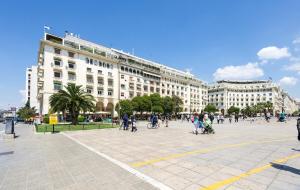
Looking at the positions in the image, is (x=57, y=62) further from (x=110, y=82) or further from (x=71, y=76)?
(x=110, y=82)

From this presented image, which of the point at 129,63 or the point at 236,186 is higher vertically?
the point at 129,63

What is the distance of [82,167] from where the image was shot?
6.29 meters

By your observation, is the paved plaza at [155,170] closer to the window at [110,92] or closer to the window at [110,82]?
the window at [110,92]

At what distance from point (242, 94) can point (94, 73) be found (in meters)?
118

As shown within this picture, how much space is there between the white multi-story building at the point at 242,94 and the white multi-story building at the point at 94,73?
65.1 metres

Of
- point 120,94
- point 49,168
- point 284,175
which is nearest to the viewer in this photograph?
point 284,175

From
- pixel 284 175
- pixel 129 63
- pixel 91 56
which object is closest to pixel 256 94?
pixel 129 63

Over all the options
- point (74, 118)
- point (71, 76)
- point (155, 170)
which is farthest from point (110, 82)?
point (155, 170)

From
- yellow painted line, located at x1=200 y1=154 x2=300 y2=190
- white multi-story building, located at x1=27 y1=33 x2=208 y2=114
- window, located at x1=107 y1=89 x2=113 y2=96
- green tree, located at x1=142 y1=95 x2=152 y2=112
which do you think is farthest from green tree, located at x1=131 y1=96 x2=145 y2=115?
yellow painted line, located at x1=200 y1=154 x2=300 y2=190

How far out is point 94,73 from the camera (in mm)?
53875

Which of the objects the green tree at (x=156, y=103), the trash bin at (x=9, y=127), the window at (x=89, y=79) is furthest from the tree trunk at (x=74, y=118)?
the green tree at (x=156, y=103)

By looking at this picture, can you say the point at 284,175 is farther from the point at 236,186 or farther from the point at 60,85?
the point at 60,85

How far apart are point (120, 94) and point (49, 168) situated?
5438 centimetres

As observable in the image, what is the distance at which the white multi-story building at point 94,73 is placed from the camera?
4462 centimetres
